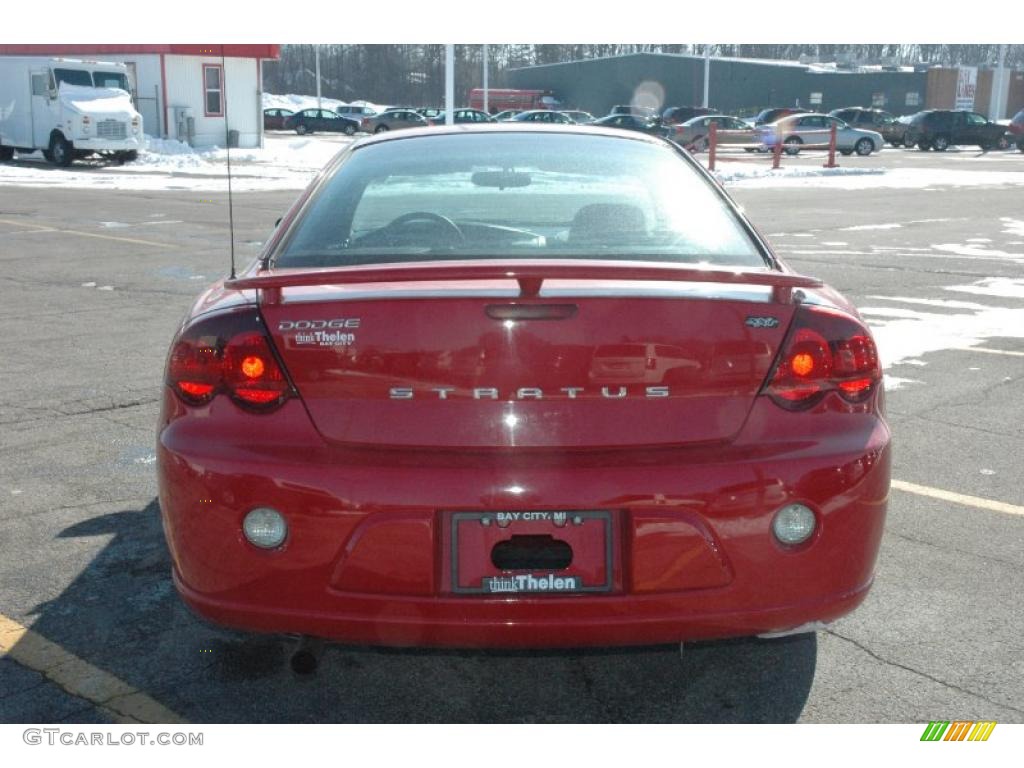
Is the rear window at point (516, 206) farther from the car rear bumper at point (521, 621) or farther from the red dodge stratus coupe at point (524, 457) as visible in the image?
the car rear bumper at point (521, 621)

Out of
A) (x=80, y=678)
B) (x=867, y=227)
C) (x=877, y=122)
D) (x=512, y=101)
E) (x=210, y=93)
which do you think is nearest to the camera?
(x=80, y=678)

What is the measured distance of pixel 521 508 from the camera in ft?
8.82

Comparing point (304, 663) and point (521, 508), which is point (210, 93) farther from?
point (521, 508)

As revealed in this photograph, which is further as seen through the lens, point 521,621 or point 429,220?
point 429,220

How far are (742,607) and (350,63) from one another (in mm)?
103431

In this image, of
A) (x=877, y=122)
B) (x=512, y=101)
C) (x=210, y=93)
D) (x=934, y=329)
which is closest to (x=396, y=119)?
(x=512, y=101)

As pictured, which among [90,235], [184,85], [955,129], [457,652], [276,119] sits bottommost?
[276,119]

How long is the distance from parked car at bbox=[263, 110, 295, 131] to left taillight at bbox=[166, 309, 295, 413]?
62.1m

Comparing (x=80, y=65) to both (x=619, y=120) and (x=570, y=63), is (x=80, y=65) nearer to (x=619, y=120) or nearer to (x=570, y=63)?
(x=619, y=120)

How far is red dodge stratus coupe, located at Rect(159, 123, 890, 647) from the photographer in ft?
8.88

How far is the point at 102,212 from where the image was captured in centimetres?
1847

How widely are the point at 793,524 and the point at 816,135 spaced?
43.7 m
